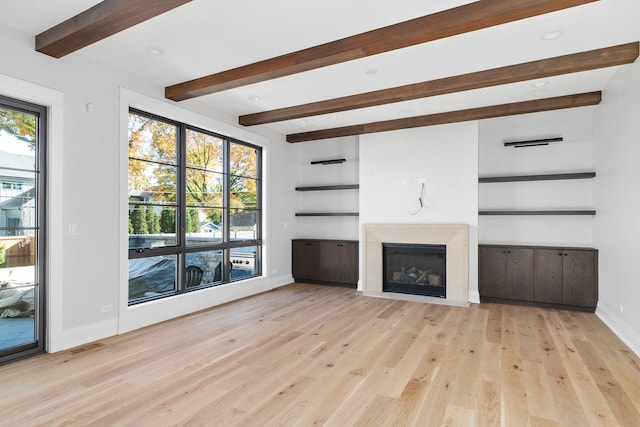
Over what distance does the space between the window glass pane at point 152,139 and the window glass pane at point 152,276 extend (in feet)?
4.01

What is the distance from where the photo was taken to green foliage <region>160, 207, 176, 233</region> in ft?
14.3

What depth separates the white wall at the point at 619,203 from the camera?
3355mm

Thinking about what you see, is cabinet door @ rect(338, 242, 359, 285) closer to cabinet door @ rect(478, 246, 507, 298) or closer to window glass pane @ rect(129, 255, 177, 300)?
cabinet door @ rect(478, 246, 507, 298)

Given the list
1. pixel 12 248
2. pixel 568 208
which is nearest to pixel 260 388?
pixel 12 248

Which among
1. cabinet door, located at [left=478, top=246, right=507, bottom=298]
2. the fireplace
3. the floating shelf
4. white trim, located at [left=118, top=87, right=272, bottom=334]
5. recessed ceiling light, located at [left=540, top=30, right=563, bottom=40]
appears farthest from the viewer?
the floating shelf

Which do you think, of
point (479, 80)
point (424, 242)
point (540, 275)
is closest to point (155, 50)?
point (479, 80)

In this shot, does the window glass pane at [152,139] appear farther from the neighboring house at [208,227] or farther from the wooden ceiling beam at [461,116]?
the wooden ceiling beam at [461,116]

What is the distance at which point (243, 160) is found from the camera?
5.75m

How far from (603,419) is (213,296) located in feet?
13.9

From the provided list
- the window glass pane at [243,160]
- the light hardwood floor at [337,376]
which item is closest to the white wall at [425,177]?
the light hardwood floor at [337,376]

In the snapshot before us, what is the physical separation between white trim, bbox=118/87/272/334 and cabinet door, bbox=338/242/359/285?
1.50 meters

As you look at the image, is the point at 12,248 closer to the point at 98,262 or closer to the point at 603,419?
the point at 98,262

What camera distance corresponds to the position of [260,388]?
8.39 feet

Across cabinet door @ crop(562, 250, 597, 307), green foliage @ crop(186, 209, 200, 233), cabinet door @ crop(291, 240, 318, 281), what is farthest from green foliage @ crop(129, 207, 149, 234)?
cabinet door @ crop(562, 250, 597, 307)
